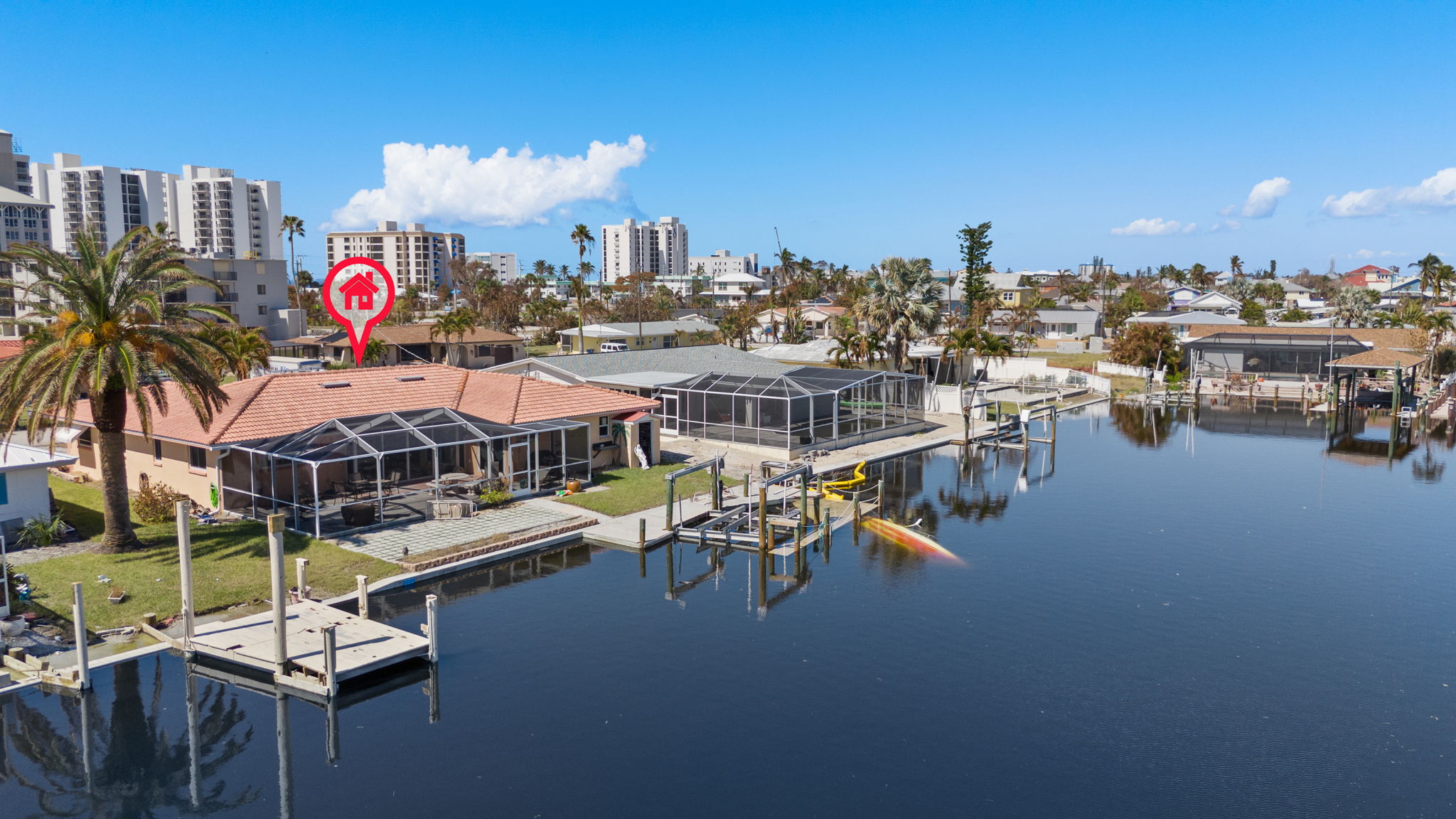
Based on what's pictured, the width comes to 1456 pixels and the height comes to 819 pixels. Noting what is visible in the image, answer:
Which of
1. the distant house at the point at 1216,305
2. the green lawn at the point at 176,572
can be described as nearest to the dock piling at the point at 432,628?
the green lawn at the point at 176,572

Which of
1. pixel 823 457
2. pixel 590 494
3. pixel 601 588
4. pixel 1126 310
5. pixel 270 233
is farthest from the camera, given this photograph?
pixel 270 233

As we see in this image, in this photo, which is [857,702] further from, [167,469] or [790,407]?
[790,407]

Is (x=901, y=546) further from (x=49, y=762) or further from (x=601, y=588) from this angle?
(x=49, y=762)

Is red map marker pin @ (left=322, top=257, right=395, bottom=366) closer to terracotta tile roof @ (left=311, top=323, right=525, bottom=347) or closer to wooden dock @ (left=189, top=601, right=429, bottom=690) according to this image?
wooden dock @ (left=189, top=601, right=429, bottom=690)

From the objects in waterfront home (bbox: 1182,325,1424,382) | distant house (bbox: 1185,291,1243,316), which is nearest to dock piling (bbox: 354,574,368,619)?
waterfront home (bbox: 1182,325,1424,382)

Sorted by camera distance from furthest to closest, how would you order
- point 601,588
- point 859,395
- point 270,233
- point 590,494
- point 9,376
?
1. point 270,233
2. point 859,395
3. point 590,494
4. point 601,588
5. point 9,376

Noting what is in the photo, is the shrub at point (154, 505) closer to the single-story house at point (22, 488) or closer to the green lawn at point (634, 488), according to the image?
the single-story house at point (22, 488)

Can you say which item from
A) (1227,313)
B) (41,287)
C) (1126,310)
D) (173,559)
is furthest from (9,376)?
(1227,313)
